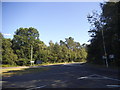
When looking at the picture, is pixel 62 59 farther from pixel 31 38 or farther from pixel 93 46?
pixel 93 46

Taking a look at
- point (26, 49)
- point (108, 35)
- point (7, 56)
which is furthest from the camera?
point (26, 49)

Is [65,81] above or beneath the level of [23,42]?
beneath

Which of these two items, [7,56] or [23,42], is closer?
[7,56]

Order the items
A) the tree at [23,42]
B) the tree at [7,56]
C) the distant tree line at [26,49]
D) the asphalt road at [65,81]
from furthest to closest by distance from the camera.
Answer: the tree at [23,42] < the distant tree line at [26,49] < the tree at [7,56] < the asphalt road at [65,81]

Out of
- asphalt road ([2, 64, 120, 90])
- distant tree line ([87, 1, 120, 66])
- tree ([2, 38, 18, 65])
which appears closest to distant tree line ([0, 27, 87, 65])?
tree ([2, 38, 18, 65])

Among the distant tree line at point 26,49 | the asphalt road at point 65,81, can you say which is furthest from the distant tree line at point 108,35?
the distant tree line at point 26,49

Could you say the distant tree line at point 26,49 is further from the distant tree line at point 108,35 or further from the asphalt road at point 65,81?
the asphalt road at point 65,81

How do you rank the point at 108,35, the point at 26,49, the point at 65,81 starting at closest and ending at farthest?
the point at 65,81 → the point at 108,35 → the point at 26,49

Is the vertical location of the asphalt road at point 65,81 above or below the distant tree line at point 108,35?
below

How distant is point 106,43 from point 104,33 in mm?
2416

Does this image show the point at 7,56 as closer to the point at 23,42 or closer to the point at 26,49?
the point at 26,49

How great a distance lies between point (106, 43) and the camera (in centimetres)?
2809

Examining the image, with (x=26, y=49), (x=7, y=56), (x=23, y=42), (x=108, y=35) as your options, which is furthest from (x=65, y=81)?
(x=23, y=42)

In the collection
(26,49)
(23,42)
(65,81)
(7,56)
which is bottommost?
(65,81)
